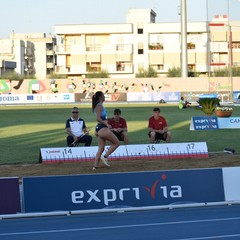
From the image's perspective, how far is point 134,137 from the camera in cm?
2497

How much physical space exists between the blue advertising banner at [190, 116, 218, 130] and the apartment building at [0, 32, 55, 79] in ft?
296

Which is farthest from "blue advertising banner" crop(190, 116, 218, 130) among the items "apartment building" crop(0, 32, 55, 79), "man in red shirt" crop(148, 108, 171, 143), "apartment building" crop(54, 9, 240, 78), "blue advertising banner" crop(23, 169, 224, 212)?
"apartment building" crop(0, 32, 55, 79)

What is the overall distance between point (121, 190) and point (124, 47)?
277 ft

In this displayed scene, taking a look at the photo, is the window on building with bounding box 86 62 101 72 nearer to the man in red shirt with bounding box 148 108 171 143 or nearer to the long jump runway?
the man in red shirt with bounding box 148 108 171 143

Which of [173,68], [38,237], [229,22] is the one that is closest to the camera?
[38,237]

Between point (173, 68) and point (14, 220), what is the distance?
79.8 meters

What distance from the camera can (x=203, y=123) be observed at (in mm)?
28375

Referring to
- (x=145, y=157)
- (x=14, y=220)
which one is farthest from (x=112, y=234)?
(x=145, y=157)

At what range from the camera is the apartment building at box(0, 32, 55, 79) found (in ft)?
388

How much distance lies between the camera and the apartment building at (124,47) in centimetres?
9219

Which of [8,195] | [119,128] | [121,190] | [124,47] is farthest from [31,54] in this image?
[8,195]

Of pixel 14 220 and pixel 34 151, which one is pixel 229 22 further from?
pixel 14 220

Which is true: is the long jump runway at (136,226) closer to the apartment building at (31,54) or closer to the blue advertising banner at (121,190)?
the blue advertising banner at (121,190)

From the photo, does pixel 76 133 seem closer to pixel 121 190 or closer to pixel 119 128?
pixel 119 128
